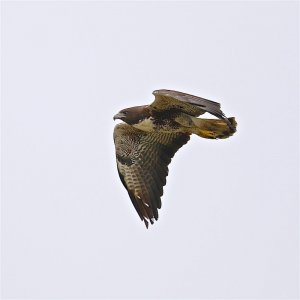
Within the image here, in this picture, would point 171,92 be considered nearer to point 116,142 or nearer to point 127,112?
point 127,112

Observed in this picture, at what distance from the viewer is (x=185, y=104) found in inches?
480

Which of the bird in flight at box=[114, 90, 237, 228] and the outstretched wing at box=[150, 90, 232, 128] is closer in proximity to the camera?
the outstretched wing at box=[150, 90, 232, 128]

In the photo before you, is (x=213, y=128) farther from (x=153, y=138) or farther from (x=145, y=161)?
(x=145, y=161)

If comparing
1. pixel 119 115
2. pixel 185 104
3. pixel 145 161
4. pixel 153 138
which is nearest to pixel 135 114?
pixel 119 115

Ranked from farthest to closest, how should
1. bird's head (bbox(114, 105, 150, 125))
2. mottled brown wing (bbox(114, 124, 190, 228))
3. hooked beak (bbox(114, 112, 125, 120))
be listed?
mottled brown wing (bbox(114, 124, 190, 228))
hooked beak (bbox(114, 112, 125, 120))
bird's head (bbox(114, 105, 150, 125))

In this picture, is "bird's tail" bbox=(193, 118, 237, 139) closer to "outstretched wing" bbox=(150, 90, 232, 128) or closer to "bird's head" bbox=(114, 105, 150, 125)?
"outstretched wing" bbox=(150, 90, 232, 128)

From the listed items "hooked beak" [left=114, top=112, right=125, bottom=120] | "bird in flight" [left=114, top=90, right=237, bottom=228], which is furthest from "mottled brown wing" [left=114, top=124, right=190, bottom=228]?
"hooked beak" [left=114, top=112, right=125, bottom=120]

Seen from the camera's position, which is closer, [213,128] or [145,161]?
[213,128]

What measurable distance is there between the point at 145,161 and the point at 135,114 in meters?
1.08


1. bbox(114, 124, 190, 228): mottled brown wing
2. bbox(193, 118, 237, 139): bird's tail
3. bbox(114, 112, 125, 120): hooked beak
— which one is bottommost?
bbox(114, 124, 190, 228): mottled brown wing

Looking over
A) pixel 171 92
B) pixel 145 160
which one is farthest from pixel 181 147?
pixel 171 92

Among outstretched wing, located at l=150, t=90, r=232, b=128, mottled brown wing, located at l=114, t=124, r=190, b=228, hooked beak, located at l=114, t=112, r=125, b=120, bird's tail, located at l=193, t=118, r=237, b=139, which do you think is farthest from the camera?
mottled brown wing, located at l=114, t=124, r=190, b=228

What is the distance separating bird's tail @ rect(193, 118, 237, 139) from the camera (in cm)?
1227

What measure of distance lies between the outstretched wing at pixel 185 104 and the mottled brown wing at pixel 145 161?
846mm
